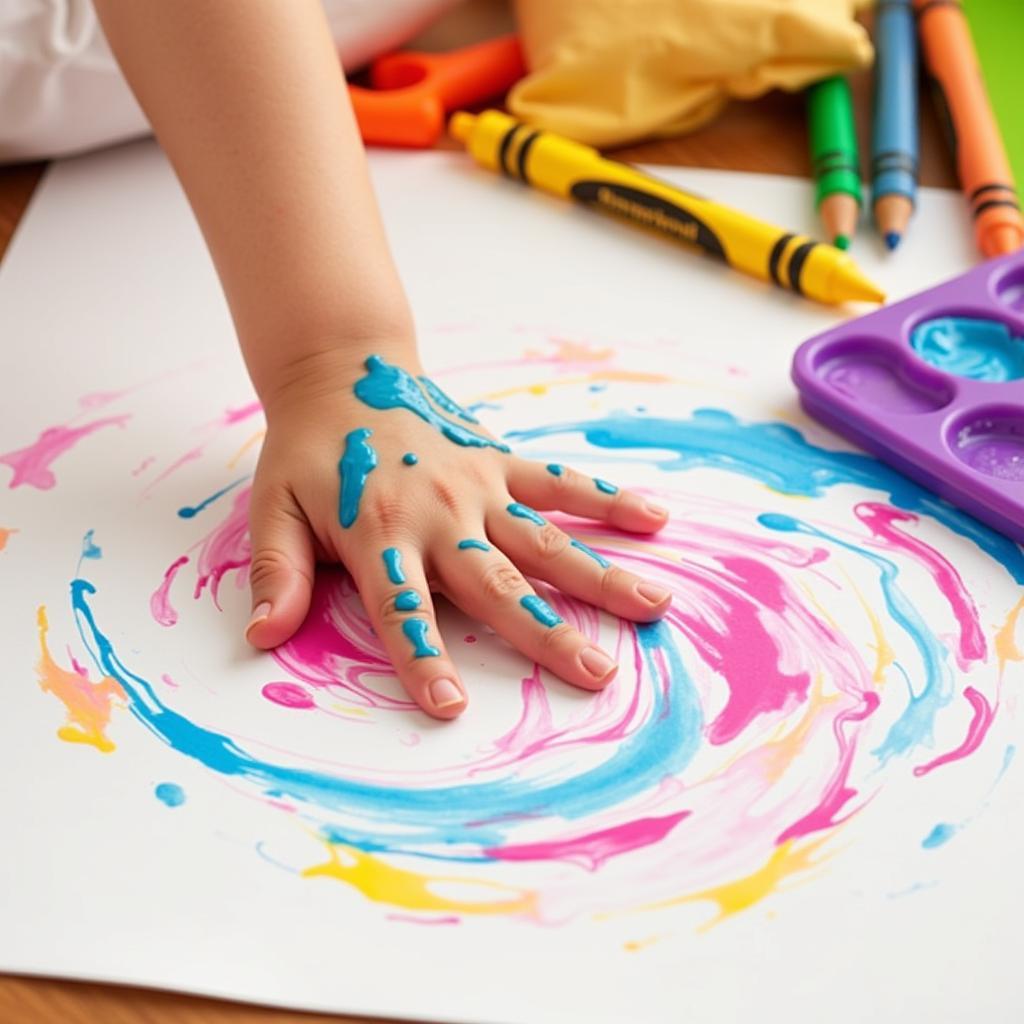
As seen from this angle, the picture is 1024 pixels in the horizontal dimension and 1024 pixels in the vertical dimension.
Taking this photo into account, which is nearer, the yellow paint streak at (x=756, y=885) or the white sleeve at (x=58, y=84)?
the yellow paint streak at (x=756, y=885)

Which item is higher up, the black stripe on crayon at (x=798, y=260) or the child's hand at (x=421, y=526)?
the child's hand at (x=421, y=526)

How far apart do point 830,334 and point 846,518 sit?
148mm

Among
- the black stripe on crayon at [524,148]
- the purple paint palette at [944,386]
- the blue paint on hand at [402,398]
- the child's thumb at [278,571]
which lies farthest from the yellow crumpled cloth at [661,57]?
the child's thumb at [278,571]

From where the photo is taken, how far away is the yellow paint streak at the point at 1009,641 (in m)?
0.67

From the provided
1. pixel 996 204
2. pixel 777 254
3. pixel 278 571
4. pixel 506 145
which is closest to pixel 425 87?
pixel 506 145

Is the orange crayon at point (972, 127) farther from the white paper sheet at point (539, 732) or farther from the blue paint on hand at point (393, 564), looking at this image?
the blue paint on hand at point (393, 564)

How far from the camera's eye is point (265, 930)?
545mm

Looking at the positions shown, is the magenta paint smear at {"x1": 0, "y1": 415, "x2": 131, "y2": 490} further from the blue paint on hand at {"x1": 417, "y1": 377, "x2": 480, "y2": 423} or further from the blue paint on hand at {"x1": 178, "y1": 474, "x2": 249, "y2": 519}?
the blue paint on hand at {"x1": 417, "y1": 377, "x2": 480, "y2": 423}

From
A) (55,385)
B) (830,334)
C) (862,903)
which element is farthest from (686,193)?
(862,903)

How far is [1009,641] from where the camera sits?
2.23 feet

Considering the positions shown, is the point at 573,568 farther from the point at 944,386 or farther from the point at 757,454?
the point at 944,386

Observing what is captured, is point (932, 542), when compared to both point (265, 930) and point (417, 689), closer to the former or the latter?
point (417, 689)

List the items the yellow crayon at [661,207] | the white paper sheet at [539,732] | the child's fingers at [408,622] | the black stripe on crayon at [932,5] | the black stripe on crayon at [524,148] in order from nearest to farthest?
the white paper sheet at [539,732]
the child's fingers at [408,622]
the yellow crayon at [661,207]
the black stripe on crayon at [524,148]
the black stripe on crayon at [932,5]

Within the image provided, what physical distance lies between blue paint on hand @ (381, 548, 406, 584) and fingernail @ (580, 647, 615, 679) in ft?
0.32
